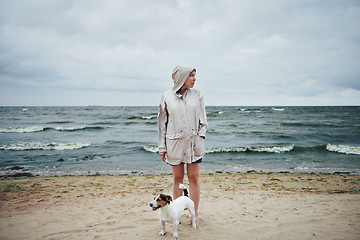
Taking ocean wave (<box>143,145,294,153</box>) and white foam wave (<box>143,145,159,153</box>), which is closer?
ocean wave (<box>143,145,294,153</box>)

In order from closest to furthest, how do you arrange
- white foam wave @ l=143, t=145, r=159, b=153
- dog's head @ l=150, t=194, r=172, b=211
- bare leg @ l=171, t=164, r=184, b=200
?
dog's head @ l=150, t=194, r=172, b=211, bare leg @ l=171, t=164, r=184, b=200, white foam wave @ l=143, t=145, r=159, b=153

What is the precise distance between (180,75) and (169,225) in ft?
7.39

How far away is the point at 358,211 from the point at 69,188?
6.74 m

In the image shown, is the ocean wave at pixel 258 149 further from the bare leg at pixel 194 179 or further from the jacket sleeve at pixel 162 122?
the jacket sleeve at pixel 162 122

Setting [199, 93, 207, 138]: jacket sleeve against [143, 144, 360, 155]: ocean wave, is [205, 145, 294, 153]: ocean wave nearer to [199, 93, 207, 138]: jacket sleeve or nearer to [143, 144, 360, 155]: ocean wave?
[143, 144, 360, 155]: ocean wave

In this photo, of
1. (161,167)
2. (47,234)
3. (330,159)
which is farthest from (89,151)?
(330,159)

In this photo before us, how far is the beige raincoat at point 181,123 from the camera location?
2.80 m

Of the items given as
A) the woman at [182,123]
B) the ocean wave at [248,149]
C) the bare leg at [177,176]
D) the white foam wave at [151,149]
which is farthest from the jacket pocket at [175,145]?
the white foam wave at [151,149]

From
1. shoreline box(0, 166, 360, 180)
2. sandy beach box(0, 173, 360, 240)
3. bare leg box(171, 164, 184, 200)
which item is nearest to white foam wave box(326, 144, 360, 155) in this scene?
shoreline box(0, 166, 360, 180)

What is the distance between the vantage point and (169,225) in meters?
3.22

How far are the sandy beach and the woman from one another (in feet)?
3.64

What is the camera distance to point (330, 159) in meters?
10.8

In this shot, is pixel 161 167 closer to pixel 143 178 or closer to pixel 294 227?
pixel 143 178

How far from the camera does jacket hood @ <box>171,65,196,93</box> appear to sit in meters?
2.86
